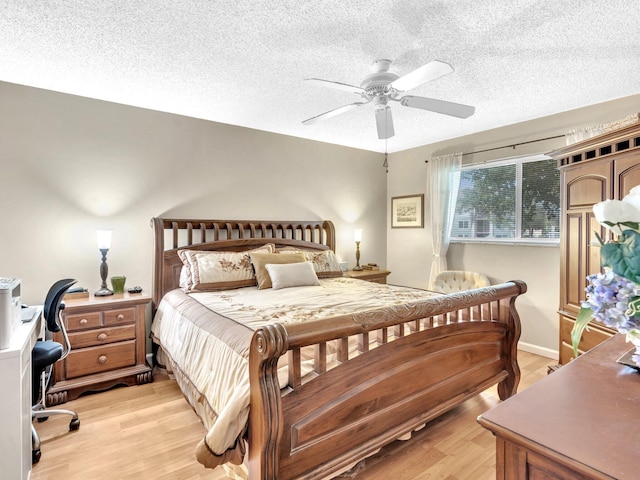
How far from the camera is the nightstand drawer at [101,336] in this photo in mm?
2689

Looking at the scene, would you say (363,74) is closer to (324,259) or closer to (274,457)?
(324,259)

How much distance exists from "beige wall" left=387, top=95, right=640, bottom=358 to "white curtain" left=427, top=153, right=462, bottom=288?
0.14 m

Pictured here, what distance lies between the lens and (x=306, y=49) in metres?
2.19

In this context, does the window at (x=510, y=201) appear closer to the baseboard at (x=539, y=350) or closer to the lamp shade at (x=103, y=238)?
the baseboard at (x=539, y=350)

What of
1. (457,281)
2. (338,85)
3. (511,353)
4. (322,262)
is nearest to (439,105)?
(338,85)

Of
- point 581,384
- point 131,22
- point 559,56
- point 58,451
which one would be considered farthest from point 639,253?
point 58,451

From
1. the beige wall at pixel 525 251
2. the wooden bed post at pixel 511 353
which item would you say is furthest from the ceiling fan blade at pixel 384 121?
the beige wall at pixel 525 251

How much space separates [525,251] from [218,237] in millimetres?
3312

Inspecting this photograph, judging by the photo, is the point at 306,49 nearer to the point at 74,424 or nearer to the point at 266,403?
the point at 266,403

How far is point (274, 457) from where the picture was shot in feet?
4.51

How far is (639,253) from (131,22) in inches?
96.5

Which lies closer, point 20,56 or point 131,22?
point 131,22

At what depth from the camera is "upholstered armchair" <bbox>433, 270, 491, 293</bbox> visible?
154 inches

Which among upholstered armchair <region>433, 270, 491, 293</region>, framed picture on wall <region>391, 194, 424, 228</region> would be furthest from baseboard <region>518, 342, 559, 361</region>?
framed picture on wall <region>391, 194, 424, 228</region>
